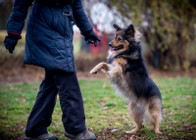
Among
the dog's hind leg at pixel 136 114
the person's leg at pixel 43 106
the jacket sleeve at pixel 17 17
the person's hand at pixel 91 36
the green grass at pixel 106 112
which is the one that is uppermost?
the jacket sleeve at pixel 17 17

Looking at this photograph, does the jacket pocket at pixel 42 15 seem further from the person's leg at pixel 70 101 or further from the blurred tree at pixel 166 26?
the blurred tree at pixel 166 26

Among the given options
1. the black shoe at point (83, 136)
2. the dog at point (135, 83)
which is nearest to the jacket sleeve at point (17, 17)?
the black shoe at point (83, 136)

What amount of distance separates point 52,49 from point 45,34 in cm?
20

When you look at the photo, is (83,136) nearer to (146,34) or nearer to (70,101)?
(70,101)

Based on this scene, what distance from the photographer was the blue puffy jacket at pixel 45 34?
4.21 meters

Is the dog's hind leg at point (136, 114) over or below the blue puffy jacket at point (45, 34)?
below

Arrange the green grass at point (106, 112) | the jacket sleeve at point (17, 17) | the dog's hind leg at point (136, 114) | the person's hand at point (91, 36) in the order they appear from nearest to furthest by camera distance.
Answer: the jacket sleeve at point (17, 17) → the person's hand at point (91, 36) → the green grass at point (106, 112) → the dog's hind leg at point (136, 114)

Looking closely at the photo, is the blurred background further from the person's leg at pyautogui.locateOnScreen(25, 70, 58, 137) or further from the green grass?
the person's leg at pyautogui.locateOnScreen(25, 70, 58, 137)

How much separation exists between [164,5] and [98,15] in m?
2.50

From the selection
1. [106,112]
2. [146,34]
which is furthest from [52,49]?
[146,34]

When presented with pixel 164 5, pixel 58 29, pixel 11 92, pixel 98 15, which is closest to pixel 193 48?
Answer: pixel 164 5

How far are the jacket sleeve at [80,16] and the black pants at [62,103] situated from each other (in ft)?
2.23

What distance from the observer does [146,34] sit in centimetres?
1411

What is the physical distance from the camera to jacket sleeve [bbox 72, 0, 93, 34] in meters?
4.61
